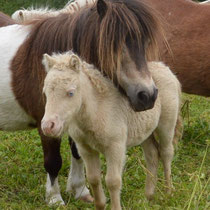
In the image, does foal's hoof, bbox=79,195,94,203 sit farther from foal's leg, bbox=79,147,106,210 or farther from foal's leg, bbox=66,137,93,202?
foal's leg, bbox=79,147,106,210

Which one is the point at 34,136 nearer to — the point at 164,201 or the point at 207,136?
the point at 207,136

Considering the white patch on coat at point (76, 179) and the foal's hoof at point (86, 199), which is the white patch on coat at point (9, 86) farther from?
the foal's hoof at point (86, 199)

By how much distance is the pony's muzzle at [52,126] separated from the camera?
2.52 meters

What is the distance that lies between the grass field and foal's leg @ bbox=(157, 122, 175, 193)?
0.10m

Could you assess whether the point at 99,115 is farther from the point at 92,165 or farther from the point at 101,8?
the point at 101,8

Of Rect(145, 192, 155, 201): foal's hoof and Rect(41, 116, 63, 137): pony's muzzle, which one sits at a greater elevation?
Rect(41, 116, 63, 137): pony's muzzle

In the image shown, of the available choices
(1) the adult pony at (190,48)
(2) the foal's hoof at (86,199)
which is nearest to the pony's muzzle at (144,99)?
(2) the foal's hoof at (86,199)

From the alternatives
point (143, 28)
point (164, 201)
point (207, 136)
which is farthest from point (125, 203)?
point (207, 136)

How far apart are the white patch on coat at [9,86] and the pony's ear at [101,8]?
2.96 ft

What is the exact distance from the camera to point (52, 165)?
3.96 m

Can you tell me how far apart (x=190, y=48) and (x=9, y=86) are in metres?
2.31

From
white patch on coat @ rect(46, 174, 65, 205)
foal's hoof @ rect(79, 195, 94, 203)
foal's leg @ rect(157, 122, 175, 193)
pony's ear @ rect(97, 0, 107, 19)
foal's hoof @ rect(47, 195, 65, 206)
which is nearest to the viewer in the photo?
pony's ear @ rect(97, 0, 107, 19)

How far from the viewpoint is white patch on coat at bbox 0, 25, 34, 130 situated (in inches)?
153

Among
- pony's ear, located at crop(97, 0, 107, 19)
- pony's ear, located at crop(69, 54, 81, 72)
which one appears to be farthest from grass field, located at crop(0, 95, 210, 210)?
pony's ear, located at crop(97, 0, 107, 19)
